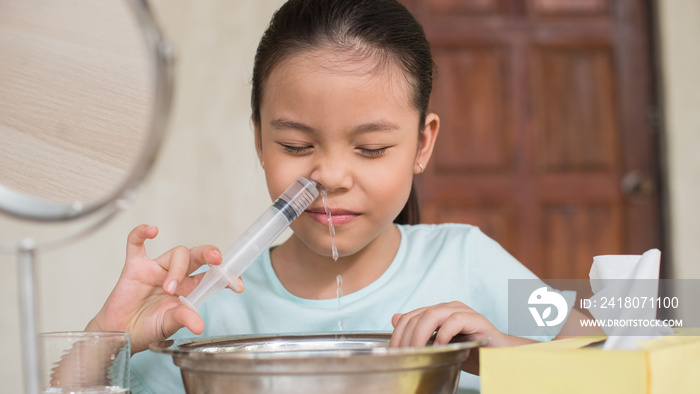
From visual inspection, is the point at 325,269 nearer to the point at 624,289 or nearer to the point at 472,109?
the point at 624,289

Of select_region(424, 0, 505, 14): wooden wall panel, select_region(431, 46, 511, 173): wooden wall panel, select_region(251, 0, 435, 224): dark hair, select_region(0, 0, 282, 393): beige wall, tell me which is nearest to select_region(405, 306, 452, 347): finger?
select_region(251, 0, 435, 224): dark hair

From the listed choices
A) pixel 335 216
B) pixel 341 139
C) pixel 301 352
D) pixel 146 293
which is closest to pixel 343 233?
pixel 335 216

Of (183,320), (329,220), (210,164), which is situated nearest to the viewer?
(183,320)

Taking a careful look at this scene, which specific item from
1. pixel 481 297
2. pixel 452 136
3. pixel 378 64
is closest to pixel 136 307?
pixel 378 64

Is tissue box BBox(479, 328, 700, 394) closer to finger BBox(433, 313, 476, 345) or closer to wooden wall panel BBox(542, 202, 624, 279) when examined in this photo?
finger BBox(433, 313, 476, 345)

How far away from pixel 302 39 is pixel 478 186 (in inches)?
63.8

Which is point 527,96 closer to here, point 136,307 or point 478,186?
point 478,186

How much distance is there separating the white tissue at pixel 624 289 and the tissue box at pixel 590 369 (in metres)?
0.02

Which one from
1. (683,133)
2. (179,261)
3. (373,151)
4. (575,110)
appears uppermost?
(575,110)

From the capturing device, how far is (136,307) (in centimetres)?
80

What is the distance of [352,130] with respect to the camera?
0.87 meters

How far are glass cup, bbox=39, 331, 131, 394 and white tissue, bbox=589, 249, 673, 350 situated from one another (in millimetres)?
361

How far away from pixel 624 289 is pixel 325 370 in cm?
25

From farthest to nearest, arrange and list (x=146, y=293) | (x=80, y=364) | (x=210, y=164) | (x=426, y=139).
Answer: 1. (x=210, y=164)
2. (x=426, y=139)
3. (x=146, y=293)
4. (x=80, y=364)
